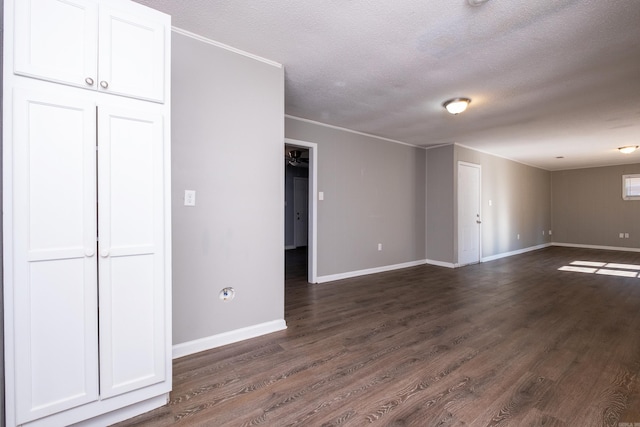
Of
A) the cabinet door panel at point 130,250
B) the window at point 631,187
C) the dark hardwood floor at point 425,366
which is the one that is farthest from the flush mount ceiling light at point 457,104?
the window at point 631,187

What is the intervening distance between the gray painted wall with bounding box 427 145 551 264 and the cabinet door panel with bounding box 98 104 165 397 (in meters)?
5.22

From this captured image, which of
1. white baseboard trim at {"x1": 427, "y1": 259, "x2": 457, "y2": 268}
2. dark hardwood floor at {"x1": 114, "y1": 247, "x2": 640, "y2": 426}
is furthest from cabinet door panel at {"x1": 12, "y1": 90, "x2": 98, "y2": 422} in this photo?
white baseboard trim at {"x1": 427, "y1": 259, "x2": 457, "y2": 268}

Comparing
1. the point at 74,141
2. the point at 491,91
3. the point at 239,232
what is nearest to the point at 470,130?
the point at 491,91

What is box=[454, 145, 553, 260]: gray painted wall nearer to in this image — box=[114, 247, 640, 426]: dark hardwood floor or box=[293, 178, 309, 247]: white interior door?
box=[114, 247, 640, 426]: dark hardwood floor

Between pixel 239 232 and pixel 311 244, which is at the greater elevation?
pixel 239 232

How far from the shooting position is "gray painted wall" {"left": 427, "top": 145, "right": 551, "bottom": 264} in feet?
18.5

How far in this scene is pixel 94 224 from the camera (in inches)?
56.3

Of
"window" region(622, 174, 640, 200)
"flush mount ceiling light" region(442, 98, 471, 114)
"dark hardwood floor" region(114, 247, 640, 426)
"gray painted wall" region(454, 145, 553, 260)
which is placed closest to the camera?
"dark hardwood floor" region(114, 247, 640, 426)

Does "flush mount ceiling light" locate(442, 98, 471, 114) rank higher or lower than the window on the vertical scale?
higher

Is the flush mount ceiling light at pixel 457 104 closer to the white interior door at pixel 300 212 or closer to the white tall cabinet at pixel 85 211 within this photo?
the white tall cabinet at pixel 85 211

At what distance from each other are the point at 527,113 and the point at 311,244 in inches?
133

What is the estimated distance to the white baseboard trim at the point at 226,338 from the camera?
86.4 inches

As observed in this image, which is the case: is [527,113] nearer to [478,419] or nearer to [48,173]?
[478,419]

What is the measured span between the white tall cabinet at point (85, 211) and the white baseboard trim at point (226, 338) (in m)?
0.56
